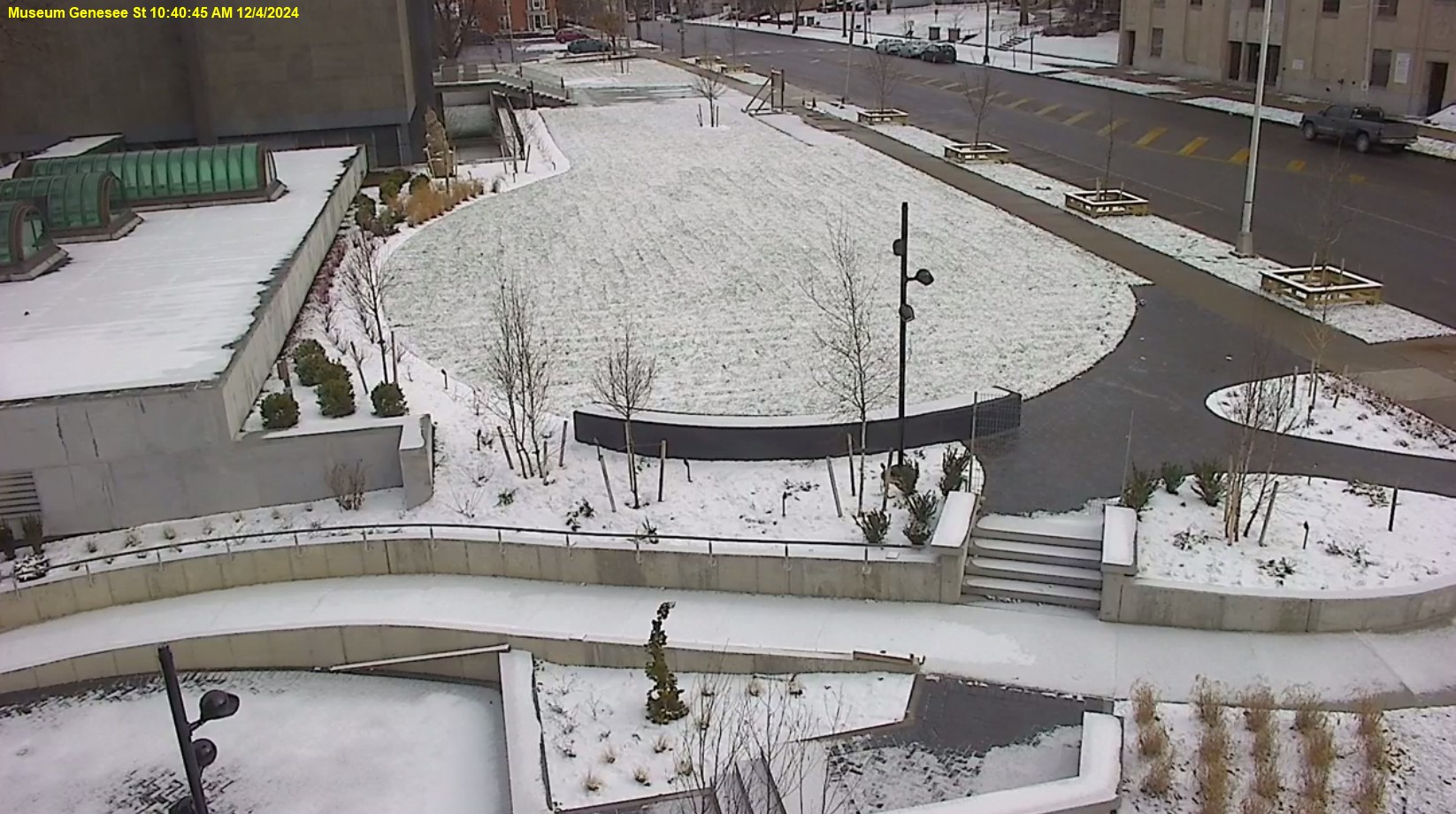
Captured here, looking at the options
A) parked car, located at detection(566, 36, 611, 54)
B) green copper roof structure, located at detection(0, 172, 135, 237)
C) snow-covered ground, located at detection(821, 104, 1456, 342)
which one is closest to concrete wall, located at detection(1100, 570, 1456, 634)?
snow-covered ground, located at detection(821, 104, 1456, 342)

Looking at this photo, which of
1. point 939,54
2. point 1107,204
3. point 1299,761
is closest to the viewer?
point 1299,761

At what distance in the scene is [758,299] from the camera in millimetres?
26453

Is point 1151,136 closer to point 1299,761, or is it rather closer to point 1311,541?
point 1311,541

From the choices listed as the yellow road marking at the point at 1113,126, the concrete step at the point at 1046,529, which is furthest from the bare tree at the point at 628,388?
the yellow road marking at the point at 1113,126

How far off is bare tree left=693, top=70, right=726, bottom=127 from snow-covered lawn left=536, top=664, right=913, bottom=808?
40.1m

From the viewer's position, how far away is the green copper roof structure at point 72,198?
27.6m

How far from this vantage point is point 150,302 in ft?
72.8

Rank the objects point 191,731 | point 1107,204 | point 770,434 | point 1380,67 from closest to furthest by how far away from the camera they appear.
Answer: point 191,731 → point 770,434 → point 1107,204 → point 1380,67

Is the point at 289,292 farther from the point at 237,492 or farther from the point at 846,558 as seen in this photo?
the point at 846,558

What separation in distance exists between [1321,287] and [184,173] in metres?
27.4

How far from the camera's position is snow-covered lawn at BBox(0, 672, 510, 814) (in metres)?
13.2

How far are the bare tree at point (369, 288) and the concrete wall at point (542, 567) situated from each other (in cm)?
420

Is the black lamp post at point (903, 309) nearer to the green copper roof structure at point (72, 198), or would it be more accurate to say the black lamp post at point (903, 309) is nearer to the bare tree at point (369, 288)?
the bare tree at point (369, 288)

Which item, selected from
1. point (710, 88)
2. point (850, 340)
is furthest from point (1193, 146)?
point (850, 340)
